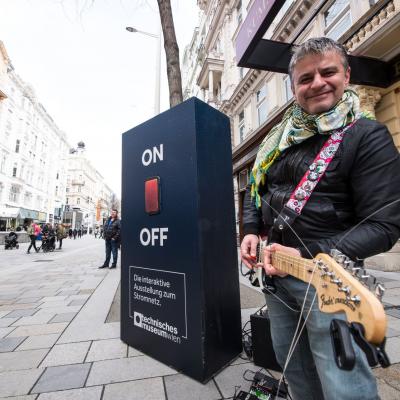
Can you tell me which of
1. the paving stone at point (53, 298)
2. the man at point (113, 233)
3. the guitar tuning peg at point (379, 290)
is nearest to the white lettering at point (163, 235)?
the guitar tuning peg at point (379, 290)

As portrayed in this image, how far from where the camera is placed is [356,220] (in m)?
1.14

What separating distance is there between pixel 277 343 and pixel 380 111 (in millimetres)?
7640

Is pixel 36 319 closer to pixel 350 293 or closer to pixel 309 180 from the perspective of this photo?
pixel 309 180

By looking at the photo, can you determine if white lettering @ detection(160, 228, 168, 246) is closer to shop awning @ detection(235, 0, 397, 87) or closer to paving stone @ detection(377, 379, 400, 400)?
paving stone @ detection(377, 379, 400, 400)

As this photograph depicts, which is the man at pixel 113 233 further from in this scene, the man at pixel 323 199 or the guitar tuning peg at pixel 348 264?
the guitar tuning peg at pixel 348 264

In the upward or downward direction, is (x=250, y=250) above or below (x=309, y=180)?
below

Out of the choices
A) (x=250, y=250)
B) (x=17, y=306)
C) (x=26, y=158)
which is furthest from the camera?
(x=26, y=158)

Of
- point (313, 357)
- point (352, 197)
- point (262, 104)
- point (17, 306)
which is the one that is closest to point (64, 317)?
point (17, 306)

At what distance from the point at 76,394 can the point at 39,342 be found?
1.28 meters

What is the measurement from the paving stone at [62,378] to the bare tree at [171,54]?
3.48m

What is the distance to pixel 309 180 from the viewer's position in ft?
3.94

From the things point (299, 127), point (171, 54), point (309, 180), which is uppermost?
point (171, 54)

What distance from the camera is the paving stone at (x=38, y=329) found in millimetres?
3184

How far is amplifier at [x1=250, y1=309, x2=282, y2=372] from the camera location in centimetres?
224
